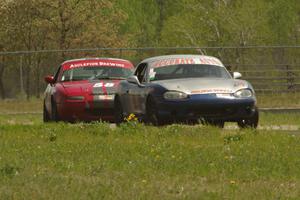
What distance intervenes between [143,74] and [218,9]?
37.6 metres

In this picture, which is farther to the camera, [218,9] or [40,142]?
[218,9]

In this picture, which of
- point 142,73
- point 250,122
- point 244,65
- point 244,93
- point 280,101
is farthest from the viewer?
point 244,65

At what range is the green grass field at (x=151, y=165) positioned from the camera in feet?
25.6

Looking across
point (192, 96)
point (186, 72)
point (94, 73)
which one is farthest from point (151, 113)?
point (94, 73)

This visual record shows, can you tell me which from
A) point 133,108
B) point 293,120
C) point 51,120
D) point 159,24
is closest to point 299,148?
point 133,108

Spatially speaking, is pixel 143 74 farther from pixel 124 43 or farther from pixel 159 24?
pixel 159 24

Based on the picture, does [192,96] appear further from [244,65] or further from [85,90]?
[244,65]

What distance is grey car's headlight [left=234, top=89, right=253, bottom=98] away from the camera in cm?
1544

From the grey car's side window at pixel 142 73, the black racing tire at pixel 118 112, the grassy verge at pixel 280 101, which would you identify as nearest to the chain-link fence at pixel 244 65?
the grassy verge at pixel 280 101

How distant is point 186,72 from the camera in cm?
1683

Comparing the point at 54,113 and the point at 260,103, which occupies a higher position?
the point at 54,113

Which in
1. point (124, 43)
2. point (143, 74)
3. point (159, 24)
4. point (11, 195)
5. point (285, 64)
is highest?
point (11, 195)

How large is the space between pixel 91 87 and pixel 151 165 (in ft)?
32.0

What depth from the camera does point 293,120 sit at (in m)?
19.9
